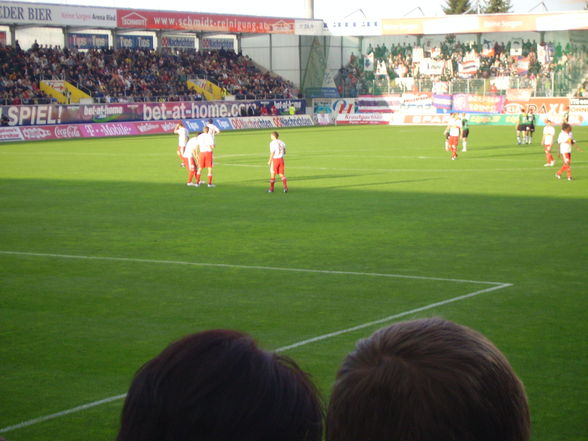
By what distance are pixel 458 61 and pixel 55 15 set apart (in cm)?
3599

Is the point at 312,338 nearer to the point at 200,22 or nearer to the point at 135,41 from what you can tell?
the point at 200,22

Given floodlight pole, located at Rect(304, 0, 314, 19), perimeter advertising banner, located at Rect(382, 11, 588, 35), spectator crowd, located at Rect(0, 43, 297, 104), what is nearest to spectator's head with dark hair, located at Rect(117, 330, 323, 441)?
spectator crowd, located at Rect(0, 43, 297, 104)

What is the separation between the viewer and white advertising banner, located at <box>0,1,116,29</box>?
182ft

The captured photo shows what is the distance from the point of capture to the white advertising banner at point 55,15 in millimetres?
55475

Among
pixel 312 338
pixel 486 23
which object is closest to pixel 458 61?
pixel 486 23

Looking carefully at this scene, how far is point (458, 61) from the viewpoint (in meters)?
78.3

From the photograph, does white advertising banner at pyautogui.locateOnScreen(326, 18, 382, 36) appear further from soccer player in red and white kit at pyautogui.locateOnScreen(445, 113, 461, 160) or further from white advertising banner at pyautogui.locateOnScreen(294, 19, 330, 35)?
soccer player in red and white kit at pyautogui.locateOnScreen(445, 113, 461, 160)

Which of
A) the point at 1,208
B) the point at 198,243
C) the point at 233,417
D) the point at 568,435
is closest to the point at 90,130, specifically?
the point at 1,208

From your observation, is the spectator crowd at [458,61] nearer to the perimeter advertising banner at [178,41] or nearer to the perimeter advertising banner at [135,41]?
the perimeter advertising banner at [178,41]

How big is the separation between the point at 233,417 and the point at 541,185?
26553 mm

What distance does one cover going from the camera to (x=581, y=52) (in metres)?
74.1

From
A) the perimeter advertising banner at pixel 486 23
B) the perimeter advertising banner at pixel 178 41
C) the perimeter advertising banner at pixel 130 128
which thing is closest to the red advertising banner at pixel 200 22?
the perimeter advertising banner at pixel 178 41

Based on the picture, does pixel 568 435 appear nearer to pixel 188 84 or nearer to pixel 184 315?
pixel 184 315

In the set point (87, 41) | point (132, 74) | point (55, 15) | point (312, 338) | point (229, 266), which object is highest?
point (55, 15)
